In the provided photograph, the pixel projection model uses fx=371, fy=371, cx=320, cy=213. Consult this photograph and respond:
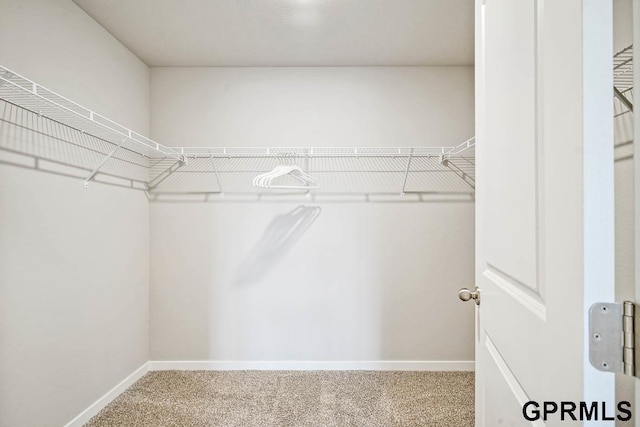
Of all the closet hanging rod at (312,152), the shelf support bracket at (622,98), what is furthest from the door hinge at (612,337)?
the closet hanging rod at (312,152)

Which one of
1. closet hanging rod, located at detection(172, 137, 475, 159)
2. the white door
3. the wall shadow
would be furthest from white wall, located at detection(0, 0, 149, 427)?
the white door

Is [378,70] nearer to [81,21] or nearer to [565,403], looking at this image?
[81,21]

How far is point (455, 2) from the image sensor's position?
6.52 feet

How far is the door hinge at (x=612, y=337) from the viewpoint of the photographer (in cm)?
48

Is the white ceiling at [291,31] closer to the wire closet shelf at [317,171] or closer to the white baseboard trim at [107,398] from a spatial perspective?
the wire closet shelf at [317,171]

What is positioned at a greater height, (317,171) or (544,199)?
(317,171)

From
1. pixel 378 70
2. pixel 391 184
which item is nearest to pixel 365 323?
pixel 391 184

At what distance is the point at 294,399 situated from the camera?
7.66 feet

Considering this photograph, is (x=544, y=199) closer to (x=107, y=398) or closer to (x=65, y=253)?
(x=65, y=253)

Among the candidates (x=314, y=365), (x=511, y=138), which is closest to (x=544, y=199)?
(x=511, y=138)

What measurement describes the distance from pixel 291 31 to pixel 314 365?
2.33 m

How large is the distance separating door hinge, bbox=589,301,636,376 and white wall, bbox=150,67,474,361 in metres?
2.31

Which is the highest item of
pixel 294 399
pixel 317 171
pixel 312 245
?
pixel 317 171

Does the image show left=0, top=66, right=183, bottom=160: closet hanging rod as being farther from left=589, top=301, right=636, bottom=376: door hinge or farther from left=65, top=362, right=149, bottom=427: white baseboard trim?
left=589, top=301, right=636, bottom=376: door hinge
